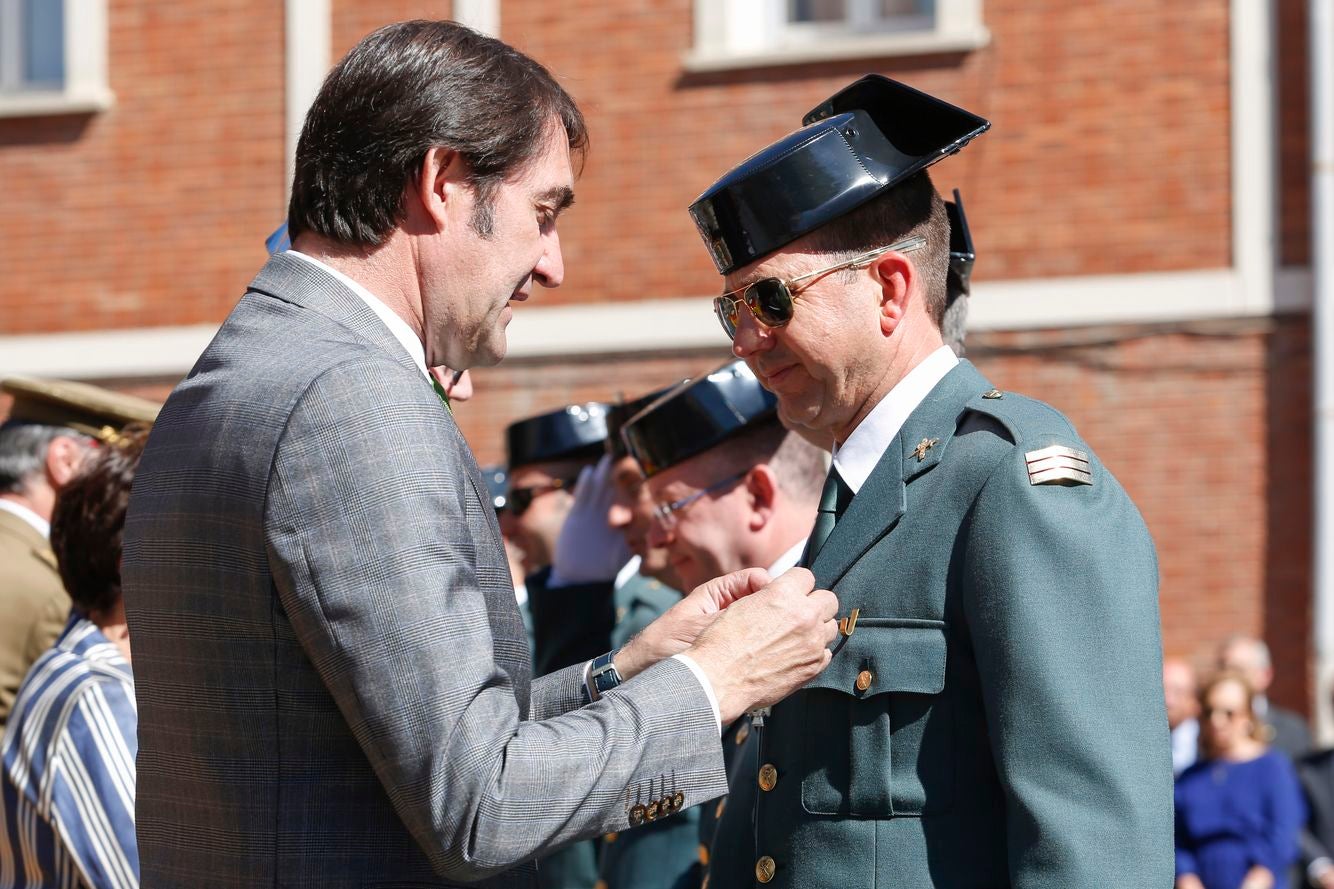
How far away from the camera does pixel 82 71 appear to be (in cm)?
1031

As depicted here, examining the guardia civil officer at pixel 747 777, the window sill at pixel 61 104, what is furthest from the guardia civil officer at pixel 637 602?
the window sill at pixel 61 104

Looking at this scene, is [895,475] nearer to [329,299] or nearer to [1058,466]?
[1058,466]

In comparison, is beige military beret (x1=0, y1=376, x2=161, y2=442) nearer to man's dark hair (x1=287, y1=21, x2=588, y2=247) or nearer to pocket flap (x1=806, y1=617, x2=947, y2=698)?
man's dark hair (x1=287, y1=21, x2=588, y2=247)

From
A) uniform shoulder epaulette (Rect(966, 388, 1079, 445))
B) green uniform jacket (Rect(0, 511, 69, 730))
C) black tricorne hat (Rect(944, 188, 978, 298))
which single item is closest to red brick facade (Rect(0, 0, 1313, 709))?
green uniform jacket (Rect(0, 511, 69, 730))

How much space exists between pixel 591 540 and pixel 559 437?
895mm

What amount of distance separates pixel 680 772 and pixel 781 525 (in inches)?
63.9

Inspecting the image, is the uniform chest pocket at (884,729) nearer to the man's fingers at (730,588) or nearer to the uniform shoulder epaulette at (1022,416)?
the man's fingers at (730,588)

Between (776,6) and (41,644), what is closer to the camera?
(41,644)

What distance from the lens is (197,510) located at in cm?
209

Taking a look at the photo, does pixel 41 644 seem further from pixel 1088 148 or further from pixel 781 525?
pixel 1088 148

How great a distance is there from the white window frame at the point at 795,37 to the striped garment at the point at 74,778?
6829mm

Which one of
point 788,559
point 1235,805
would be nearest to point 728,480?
point 788,559

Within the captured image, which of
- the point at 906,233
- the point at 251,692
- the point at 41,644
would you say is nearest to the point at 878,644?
the point at 906,233

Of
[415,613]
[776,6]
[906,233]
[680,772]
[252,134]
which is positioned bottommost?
[680,772]
